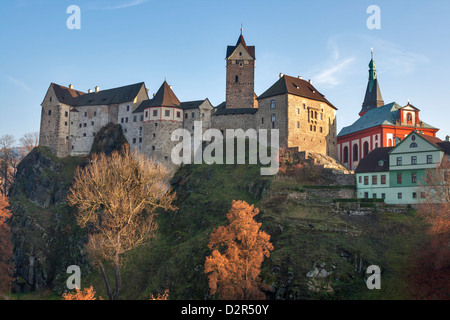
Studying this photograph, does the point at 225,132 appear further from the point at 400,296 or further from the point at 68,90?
the point at 400,296

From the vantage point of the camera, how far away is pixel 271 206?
167 feet

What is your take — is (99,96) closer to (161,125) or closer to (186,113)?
(161,125)

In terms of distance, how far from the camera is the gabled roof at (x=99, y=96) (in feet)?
273

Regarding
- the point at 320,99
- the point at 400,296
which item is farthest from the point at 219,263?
the point at 320,99

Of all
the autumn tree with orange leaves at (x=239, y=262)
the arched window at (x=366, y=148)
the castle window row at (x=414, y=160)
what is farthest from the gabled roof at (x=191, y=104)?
the autumn tree with orange leaves at (x=239, y=262)

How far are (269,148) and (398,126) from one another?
2166cm

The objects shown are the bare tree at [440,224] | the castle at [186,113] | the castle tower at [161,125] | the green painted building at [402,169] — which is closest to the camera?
the bare tree at [440,224]

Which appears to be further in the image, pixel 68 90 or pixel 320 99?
pixel 68 90

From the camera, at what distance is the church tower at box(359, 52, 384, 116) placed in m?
106

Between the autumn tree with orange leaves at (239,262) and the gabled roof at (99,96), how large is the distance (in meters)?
50.4

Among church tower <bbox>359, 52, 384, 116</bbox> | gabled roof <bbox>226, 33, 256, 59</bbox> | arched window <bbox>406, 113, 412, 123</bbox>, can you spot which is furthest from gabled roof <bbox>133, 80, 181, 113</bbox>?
church tower <bbox>359, 52, 384, 116</bbox>

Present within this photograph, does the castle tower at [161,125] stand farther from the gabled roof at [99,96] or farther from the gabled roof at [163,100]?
the gabled roof at [99,96]
